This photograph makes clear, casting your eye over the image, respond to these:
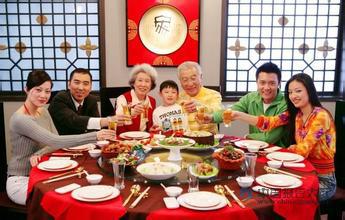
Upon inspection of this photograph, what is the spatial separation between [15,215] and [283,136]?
2.04 meters

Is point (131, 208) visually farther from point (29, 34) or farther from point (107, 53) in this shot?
point (29, 34)

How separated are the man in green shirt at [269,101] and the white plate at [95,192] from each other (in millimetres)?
1627

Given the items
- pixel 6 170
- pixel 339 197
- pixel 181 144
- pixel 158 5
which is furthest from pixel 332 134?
pixel 158 5

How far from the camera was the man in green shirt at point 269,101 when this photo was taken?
2.88m

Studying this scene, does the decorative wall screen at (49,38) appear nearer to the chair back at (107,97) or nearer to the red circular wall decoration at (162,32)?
the red circular wall decoration at (162,32)

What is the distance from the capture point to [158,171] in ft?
6.10

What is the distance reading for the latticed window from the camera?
4434mm

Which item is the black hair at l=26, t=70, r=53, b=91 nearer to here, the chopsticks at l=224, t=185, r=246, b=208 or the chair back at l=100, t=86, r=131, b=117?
the chair back at l=100, t=86, r=131, b=117

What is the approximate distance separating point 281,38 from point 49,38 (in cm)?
292

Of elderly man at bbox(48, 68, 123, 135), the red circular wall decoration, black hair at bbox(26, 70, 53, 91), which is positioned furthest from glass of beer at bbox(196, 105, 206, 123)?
the red circular wall decoration

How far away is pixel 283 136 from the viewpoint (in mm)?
2863

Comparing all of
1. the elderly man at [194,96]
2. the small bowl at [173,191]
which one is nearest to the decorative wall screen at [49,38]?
the elderly man at [194,96]

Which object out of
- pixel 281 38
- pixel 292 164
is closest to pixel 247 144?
pixel 292 164

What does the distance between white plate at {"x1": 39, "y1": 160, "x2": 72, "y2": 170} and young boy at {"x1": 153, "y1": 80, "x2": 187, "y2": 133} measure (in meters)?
1.16
